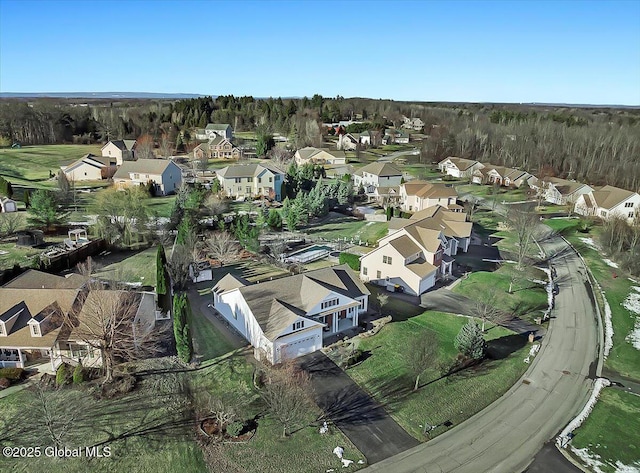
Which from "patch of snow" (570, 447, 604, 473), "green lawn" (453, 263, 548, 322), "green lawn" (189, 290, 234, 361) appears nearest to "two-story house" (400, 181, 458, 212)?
"green lawn" (453, 263, 548, 322)

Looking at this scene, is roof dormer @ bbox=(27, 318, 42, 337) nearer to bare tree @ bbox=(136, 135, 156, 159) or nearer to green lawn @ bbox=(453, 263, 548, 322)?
green lawn @ bbox=(453, 263, 548, 322)

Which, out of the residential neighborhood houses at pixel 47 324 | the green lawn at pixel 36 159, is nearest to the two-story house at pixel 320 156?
the green lawn at pixel 36 159

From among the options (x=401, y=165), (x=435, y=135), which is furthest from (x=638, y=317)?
(x=435, y=135)

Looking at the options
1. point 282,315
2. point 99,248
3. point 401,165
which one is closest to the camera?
point 282,315

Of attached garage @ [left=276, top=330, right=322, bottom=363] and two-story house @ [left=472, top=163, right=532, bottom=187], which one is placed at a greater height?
two-story house @ [left=472, top=163, right=532, bottom=187]

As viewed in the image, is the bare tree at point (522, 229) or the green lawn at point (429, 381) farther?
the bare tree at point (522, 229)

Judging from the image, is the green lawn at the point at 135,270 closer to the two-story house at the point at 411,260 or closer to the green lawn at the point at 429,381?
the two-story house at the point at 411,260

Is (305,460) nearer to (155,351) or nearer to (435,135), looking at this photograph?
(155,351)

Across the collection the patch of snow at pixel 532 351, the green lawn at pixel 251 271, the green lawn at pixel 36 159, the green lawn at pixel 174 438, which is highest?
the green lawn at pixel 36 159
